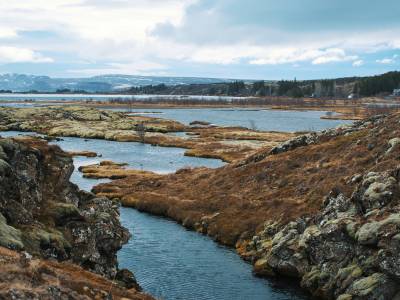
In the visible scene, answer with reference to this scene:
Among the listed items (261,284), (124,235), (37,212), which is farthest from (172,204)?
(37,212)

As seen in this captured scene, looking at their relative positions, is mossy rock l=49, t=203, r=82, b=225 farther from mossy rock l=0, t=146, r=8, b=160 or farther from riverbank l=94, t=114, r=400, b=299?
riverbank l=94, t=114, r=400, b=299

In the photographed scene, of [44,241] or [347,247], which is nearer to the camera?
[44,241]

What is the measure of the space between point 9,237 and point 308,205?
147 ft

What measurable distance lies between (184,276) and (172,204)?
32.2m

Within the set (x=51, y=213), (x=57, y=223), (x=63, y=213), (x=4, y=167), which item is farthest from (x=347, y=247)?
(x=4, y=167)

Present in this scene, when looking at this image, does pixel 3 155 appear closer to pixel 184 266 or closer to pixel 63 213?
pixel 63 213

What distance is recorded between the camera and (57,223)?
4716cm

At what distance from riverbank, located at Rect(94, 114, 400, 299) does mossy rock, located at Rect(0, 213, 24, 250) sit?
2977cm

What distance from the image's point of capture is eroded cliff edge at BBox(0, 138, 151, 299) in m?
34.5

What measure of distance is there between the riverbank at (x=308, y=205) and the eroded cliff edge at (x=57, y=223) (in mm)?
19116

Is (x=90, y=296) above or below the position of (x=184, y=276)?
above

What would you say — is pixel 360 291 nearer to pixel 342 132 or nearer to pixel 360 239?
pixel 360 239

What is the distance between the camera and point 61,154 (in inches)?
2261

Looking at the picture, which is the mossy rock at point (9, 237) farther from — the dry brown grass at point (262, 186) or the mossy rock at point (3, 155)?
the dry brown grass at point (262, 186)
